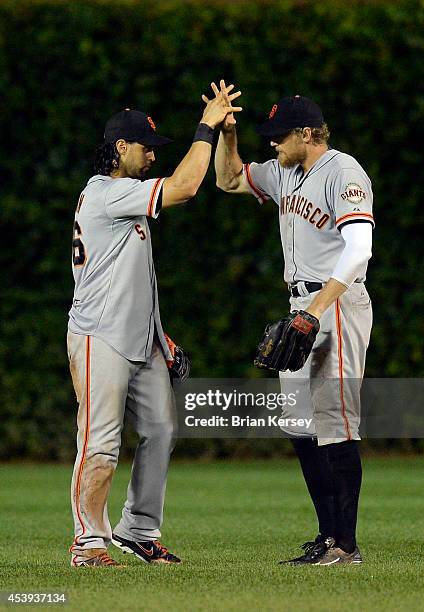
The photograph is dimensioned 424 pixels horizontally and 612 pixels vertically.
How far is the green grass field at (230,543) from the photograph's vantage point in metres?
5.63

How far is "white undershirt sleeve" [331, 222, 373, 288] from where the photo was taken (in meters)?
6.51

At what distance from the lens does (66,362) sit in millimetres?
12109

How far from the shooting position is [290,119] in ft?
23.0

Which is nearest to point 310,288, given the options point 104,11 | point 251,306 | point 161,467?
point 161,467

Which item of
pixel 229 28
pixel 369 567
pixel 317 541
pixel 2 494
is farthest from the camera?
pixel 229 28

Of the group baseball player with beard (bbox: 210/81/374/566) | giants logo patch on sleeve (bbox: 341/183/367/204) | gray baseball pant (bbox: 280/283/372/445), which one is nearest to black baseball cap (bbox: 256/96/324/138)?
baseball player with beard (bbox: 210/81/374/566)

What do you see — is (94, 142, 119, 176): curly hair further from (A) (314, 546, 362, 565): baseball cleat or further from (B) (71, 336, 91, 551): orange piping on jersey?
(A) (314, 546, 362, 565): baseball cleat

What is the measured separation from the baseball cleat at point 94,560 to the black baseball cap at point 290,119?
224 cm

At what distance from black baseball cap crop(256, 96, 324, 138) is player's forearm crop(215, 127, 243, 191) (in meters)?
0.37

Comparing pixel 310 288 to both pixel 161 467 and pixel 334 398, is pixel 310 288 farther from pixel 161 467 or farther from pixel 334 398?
pixel 161 467

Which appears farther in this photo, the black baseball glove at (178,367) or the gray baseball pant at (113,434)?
the black baseball glove at (178,367)

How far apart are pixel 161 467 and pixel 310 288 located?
1.16 metres

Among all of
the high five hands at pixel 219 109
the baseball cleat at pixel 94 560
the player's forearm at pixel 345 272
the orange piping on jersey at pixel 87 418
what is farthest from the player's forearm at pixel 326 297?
the baseball cleat at pixel 94 560

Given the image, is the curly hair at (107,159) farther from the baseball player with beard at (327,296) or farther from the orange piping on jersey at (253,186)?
the orange piping on jersey at (253,186)
